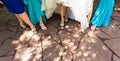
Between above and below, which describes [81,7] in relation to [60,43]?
above

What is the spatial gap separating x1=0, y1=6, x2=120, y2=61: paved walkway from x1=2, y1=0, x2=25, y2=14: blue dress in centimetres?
73

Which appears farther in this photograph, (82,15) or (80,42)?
(80,42)

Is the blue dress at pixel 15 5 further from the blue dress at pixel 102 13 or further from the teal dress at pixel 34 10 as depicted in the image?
the blue dress at pixel 102 13

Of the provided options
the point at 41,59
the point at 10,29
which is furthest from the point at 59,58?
the point at 10,29

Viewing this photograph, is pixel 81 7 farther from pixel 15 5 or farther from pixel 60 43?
pixel 15 5

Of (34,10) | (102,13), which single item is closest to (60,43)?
(34,10)

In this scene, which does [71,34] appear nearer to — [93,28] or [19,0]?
[93,28]

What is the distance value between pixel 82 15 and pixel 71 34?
63cm

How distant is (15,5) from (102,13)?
72.0 inches

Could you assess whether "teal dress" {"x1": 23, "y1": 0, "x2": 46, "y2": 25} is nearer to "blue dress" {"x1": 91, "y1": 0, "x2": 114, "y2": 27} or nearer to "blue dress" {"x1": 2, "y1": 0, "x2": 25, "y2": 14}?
"blue dress" {"x1": 2, "y1": 0, "x2": 25, "y2": 14}

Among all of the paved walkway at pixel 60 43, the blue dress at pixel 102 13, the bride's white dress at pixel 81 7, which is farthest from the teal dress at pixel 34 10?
the blue dress at pixel 102 13

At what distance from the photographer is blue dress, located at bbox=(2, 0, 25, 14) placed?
355 cm

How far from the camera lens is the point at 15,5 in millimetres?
3594

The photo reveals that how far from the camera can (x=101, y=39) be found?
399 cm
